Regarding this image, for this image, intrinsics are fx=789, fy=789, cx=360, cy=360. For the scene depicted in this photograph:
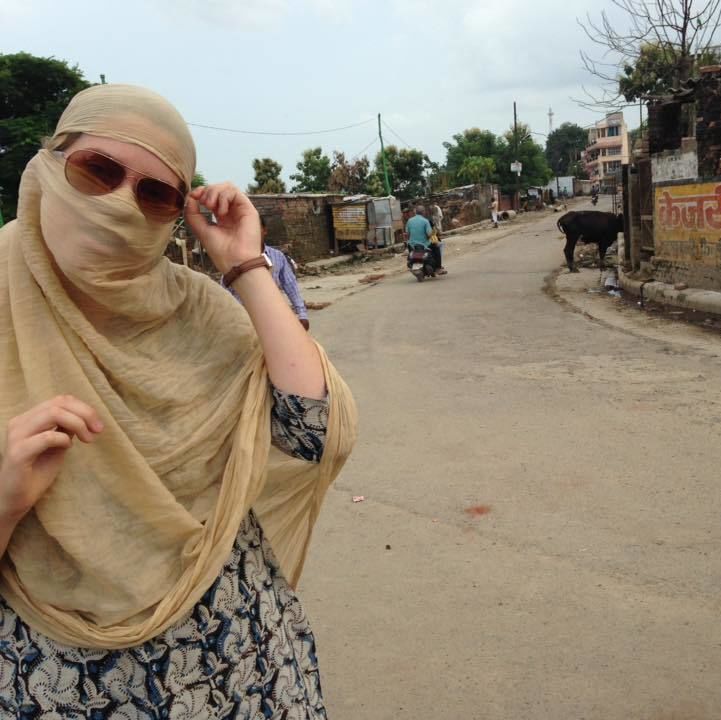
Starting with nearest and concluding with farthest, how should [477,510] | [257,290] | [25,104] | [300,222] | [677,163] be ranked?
[257,290] < [477,510] < [677,163] < [300,222] < [25,104]

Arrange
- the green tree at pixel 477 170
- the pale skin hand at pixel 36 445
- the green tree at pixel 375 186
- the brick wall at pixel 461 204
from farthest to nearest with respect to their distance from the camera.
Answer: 1. the green tree at pixel 477 170
2. the green tree at pixel 375 186
3. the brick wall at pixel 461 204
4. the pale skin hand at pixel 36 445

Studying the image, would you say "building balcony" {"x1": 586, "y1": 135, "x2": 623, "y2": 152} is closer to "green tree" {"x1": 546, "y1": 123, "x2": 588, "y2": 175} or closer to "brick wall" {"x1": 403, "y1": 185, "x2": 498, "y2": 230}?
"green tree" {"x1": 546, "y1": 123, "x2": 588, "y2": 175}

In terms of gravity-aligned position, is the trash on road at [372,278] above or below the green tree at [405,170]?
below

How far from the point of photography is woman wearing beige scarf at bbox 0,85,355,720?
1202 millimetres

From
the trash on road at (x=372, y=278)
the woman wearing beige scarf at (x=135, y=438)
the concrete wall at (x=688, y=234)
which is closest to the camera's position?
the woman wearing beige scarf at (x=135, y=438)

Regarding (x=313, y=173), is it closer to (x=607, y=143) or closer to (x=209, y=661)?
(x=209, y=661)

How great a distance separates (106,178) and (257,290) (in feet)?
1.01

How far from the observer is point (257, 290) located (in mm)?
1380

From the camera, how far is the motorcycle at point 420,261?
51.3ft

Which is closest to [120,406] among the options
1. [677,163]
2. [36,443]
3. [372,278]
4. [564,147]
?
[36,443]

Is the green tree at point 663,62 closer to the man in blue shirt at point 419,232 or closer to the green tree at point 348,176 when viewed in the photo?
the man in blue shirt at point 419,232

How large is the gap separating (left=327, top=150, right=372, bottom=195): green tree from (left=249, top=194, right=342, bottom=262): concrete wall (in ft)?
53.4

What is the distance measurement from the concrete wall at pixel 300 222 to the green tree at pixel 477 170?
2511 cm

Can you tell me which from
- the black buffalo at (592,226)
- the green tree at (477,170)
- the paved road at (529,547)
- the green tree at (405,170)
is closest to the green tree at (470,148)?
the green tree at (477,170)
